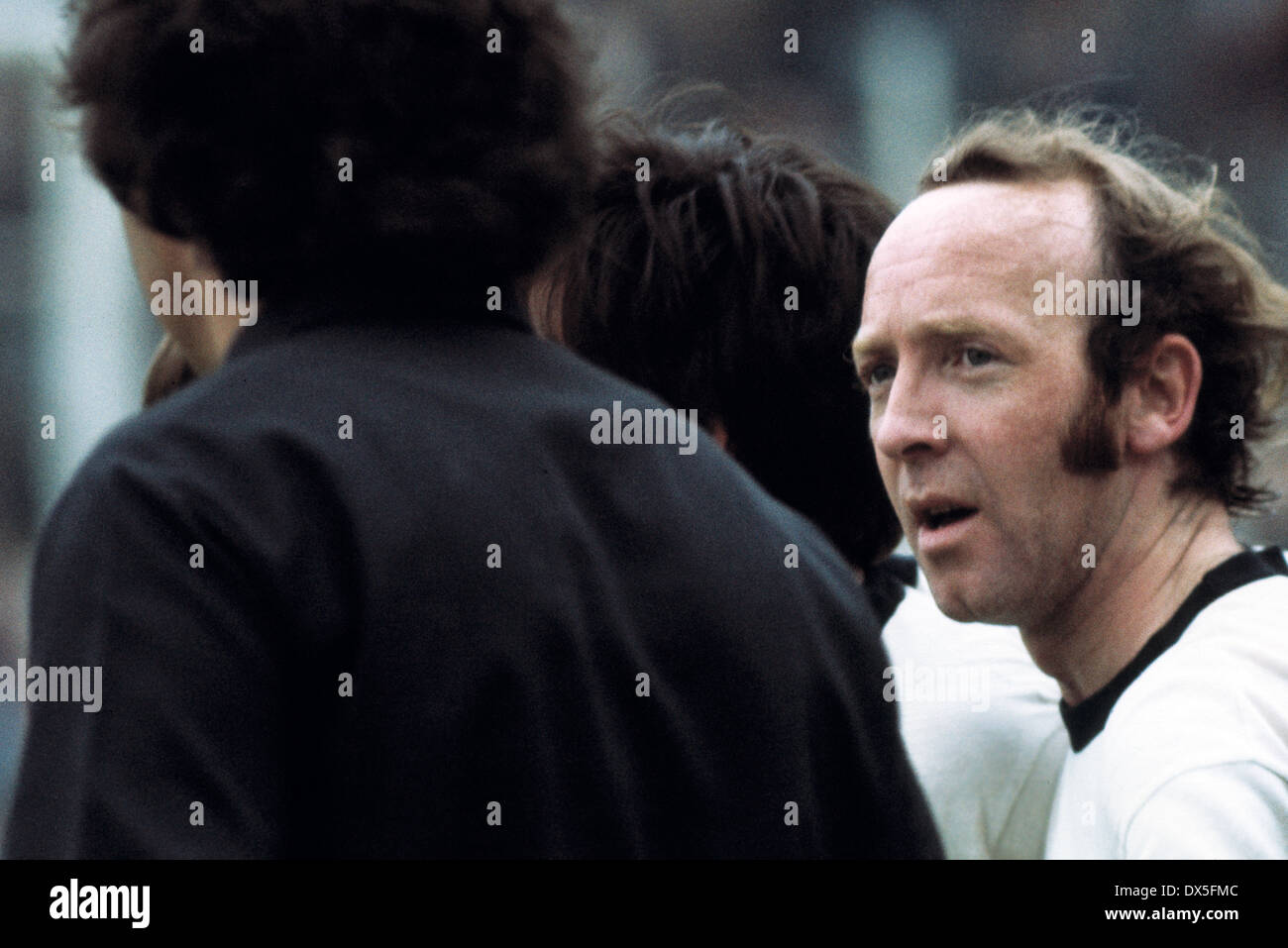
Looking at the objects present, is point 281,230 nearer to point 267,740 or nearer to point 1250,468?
point 267,740

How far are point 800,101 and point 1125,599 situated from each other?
19.5ft

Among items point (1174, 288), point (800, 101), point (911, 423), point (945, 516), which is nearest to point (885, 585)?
point (945, 516)

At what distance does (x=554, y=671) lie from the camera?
115 centimetres

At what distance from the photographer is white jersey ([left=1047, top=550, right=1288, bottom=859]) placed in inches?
70.5

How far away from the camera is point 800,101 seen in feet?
26.0

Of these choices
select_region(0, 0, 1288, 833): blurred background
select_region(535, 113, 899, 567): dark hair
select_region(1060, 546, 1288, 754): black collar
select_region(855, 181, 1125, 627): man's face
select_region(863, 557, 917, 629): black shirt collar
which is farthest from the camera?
select_region(0, 0, 1288, 833): blurred background

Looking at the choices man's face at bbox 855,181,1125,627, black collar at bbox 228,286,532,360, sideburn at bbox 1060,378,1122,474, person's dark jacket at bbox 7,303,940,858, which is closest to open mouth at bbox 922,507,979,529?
man's face at bbox 855,181,1125,627

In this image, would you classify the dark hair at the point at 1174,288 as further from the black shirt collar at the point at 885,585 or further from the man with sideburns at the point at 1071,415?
the black shirt collar at the point at 885,585

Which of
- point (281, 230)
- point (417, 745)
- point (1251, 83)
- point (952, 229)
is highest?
point (1251, 83)

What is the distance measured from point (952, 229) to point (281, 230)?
1.37m

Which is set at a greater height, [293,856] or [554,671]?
[554,671]

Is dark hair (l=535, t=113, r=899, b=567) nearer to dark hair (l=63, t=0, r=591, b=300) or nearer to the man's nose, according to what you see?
the man's nose

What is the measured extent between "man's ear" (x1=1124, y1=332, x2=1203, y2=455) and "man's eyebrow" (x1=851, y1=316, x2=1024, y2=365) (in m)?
0.18
